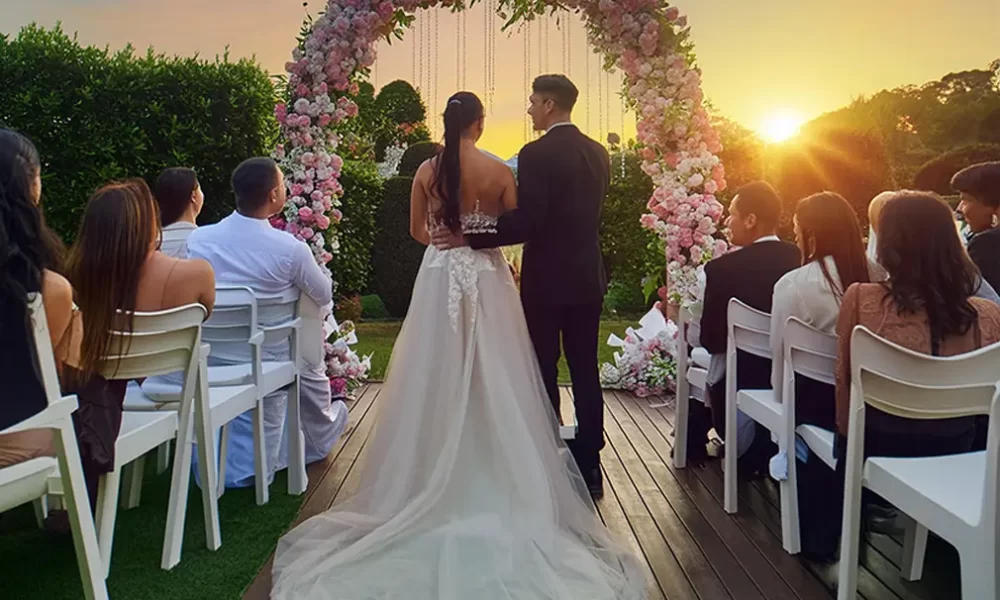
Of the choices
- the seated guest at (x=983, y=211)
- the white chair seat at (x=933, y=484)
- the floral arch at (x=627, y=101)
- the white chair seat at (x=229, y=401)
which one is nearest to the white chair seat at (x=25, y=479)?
the white chair seat at (x=229, y=401)

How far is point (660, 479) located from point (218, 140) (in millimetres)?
4466

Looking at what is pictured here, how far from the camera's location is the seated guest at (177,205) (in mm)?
3811

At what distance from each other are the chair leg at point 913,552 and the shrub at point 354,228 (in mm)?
6639

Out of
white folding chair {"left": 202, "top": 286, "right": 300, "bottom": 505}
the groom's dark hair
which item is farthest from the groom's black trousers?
white folding chair {"left": 202, "top": 286, "right": 300, "bottom": 505}

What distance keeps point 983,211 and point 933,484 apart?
239 cm

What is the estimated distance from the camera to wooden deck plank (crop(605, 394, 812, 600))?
2857 mm

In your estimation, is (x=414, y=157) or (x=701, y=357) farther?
(x=414, y=157)

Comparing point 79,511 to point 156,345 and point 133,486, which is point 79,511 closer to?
point 156,345

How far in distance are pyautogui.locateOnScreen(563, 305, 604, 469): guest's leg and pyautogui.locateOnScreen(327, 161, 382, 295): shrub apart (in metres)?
5.09

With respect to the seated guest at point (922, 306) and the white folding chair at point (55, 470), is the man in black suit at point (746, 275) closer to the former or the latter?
the seated guest at point (922, 306)

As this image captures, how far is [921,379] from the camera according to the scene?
6.89ft

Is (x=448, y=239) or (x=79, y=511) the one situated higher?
(x=448, y=239)

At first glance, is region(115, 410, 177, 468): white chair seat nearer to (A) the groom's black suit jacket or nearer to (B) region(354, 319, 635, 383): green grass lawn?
(A) the groom's black suit jacket

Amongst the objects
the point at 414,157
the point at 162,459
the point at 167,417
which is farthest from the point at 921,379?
the point at 414,157
